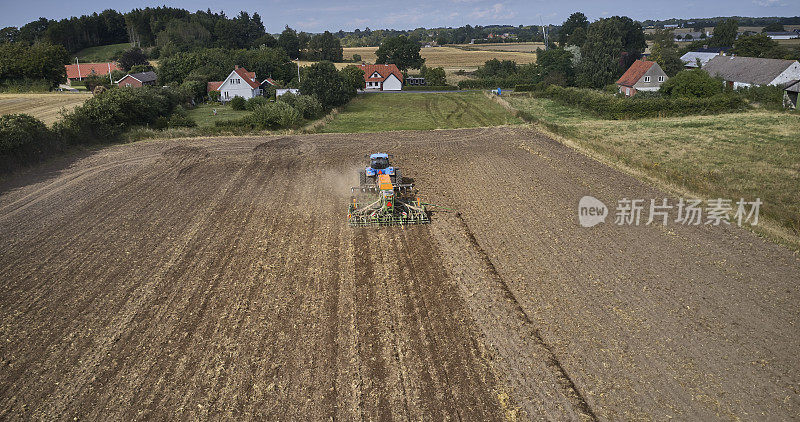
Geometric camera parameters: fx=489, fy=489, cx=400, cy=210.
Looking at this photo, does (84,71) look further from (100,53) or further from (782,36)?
(782,36)

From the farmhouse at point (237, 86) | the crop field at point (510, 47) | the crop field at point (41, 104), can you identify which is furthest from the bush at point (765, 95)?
the crop field at point (510, 47)

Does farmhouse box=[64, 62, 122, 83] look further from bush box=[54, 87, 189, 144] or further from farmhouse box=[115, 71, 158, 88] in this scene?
bush box=[54, 87, 189, 144]

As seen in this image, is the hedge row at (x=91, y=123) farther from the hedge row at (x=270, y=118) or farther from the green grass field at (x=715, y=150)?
the green grass field at (x=715, y=150)

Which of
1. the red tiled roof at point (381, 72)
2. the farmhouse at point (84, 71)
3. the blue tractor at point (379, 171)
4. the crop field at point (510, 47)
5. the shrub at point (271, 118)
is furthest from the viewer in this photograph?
the crop field at point (510, 47)

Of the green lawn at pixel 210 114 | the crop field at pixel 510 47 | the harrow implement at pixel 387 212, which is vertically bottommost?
the harrow implement at pixel 387 212

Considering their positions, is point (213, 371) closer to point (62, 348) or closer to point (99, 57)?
point (62, 348)

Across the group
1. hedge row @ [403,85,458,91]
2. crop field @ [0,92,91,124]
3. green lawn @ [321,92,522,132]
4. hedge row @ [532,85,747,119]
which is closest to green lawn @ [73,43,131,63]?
crop field @ [0,92,91,124]

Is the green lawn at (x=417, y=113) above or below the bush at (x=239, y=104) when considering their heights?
below

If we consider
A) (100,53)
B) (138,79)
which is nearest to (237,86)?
(138,79)
